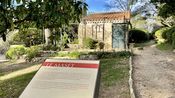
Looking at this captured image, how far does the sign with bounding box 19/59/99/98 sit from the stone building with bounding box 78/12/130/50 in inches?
957

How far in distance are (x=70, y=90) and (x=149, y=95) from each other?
5.65 meters

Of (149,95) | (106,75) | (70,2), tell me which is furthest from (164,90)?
(70,2)

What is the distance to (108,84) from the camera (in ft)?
40.7

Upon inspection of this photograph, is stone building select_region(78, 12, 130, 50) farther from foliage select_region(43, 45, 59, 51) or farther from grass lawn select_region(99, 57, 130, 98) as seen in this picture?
grass lawn select_region(99, 57, 130, 98)

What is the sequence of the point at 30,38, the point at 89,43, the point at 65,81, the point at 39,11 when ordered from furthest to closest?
the point at 30,38 < the point at 89,43 < the point at 65,81 < the point at 39,11

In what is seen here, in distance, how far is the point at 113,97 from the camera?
34.9ft

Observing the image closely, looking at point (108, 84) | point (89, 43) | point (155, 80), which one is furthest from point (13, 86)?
point (89, 43)

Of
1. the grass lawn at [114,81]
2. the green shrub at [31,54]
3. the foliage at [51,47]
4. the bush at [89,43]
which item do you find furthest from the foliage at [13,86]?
the bush at [89,43]

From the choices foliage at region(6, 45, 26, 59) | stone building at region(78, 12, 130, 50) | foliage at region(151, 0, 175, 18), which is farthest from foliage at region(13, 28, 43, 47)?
foliage at region(151, 0, 175, 18)

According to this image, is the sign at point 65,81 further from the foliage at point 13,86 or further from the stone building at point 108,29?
the stone building at point 108,29

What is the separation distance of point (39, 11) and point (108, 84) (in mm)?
7042

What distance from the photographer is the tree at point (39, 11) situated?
541 cm

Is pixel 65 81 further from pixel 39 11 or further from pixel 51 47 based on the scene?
pixel 51 47

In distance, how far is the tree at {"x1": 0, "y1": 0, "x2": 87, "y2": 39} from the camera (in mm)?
5414
